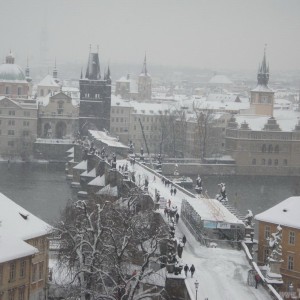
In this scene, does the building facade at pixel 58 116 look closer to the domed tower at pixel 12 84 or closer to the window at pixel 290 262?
the domed tower at pixel 12 84

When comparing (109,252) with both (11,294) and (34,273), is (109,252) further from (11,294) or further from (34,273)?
(34,273)

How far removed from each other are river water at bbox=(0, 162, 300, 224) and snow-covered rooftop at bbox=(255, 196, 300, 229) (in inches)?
731

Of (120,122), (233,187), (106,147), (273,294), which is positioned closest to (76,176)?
(106,147)

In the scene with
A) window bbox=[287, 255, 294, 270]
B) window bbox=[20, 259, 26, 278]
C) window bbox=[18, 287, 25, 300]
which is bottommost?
window bbox=[18, 287, 25, 300]

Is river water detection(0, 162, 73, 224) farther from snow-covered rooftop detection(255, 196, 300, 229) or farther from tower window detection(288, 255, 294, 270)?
tower window detection(288, 255, 294, 270)

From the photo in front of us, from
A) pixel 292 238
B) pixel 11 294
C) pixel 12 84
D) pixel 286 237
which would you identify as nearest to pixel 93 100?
pixel 12 84

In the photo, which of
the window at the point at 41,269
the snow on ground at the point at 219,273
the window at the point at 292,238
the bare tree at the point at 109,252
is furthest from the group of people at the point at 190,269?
the window at the point at 292,238

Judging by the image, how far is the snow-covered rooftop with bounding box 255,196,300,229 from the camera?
3659cm

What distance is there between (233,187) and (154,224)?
43.7 meters

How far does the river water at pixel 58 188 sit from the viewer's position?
206 ft

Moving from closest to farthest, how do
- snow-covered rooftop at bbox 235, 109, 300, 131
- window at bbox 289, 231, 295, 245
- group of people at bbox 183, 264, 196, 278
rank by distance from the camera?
group of people at bbox 183, 264, 196, 278 → window at bbox 289, 231, 295, 245 → snow-covered rooftop at bbox 235, 109, 300, 131

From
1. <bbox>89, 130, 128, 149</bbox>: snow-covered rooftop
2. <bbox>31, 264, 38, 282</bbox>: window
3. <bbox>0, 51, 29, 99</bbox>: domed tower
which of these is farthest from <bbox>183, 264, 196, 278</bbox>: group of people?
<bbox>0, 51, 29, 99</bbox>: domed tower

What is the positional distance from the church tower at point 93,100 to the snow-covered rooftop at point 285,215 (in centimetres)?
6509

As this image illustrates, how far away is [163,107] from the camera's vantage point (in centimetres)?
11981
